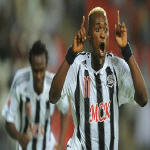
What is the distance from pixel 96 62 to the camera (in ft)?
14.1

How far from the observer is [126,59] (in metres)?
4.01

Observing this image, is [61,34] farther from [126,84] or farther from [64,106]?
[126,84]

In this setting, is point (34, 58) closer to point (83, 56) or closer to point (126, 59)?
point (83, 56)

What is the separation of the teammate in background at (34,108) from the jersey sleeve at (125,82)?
175 centimetres

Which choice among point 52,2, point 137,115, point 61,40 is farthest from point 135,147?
point 52,2

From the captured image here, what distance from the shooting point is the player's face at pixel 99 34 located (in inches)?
162

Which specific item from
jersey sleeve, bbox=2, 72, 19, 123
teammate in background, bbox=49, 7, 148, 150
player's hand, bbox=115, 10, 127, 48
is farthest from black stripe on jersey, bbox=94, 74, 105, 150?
jersey sleeve, bbox=2, 72, 19, 123

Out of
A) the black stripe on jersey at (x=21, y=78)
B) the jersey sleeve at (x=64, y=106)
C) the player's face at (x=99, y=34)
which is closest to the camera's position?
the player's face at (x=99, y=34)

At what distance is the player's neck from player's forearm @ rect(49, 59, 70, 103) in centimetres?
33

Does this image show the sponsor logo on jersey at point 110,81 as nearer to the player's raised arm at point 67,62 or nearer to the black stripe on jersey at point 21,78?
the player's raised arm at point 67,62

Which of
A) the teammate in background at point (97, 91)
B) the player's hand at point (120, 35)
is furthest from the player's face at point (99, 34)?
the player's hand at point (120, 35)

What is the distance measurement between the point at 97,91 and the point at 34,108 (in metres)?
2.01

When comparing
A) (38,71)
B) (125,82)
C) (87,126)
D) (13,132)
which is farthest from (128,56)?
(13,132)

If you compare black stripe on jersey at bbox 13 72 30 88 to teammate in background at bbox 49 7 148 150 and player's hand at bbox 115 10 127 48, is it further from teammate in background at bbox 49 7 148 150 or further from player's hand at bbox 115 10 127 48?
player's hand at bbox 115 10 127 48
